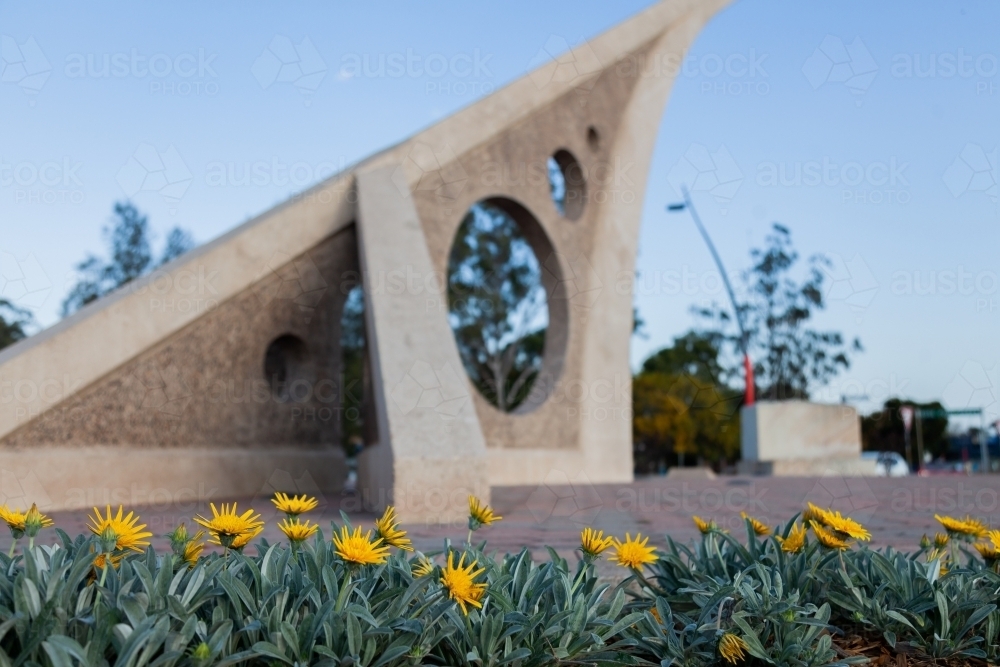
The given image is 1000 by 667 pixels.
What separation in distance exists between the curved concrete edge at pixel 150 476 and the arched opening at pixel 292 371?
0.57 metres

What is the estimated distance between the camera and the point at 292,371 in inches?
339

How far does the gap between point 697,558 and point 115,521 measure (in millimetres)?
1554

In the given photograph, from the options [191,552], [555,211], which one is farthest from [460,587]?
[555,211]

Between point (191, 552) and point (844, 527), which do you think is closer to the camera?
point (191, 552)

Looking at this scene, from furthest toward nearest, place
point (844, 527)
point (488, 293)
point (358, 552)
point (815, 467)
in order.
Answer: point (488, 293) → point (815, 467) → point (844, 527) → point (358, 552)

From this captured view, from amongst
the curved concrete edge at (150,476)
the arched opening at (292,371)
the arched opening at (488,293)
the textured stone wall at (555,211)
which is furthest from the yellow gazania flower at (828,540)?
the arched opening at (488,293)

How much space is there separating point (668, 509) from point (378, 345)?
2.45 metres

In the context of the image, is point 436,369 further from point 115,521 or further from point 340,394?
point 115,521

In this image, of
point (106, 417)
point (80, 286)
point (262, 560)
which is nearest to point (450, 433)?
point (106, 417)

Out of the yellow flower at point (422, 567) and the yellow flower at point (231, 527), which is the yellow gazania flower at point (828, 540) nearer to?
the yellow flower at point (422, 567)

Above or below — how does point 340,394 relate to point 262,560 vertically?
above

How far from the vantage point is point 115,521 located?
176 cm

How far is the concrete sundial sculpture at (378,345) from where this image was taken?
6070 mm

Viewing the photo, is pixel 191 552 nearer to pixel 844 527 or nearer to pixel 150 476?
pixel 844 527
